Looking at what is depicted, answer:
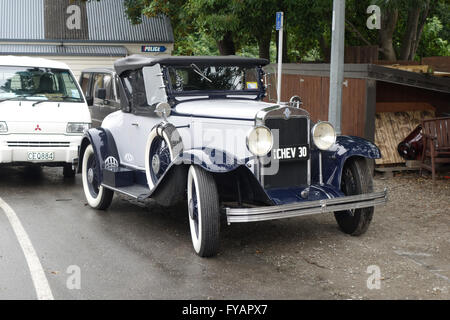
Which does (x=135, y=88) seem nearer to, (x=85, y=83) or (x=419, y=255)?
(x=419, y=255)

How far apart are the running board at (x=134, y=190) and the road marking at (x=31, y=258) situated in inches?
45.9

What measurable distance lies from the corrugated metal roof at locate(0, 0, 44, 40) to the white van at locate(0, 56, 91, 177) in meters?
18.1

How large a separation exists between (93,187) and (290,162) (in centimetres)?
320

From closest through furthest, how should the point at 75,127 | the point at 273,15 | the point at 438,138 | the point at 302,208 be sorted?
the point at 302,208, the point at 75,127, the point at 438,138, the point at 273,15

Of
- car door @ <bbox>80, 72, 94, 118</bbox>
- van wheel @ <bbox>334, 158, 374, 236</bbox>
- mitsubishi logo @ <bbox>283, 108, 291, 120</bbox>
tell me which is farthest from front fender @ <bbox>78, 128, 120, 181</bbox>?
car door @ <bbox>80, 72, 94, 118</bbox>

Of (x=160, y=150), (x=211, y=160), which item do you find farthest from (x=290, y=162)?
(x=160, y=150)

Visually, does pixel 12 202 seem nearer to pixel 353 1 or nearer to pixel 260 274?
pixel 260 274

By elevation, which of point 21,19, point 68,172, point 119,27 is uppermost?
point 21,19

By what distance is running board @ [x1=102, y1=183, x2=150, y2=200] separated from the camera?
7.18 m

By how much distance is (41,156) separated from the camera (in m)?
9.62

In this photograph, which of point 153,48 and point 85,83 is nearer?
point 85,83

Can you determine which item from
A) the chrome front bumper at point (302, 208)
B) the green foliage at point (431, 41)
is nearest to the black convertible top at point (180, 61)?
the chrome front bumper at point (302, 208)

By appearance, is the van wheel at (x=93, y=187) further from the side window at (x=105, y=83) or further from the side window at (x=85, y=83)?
the side window at (x=85, y=83)
